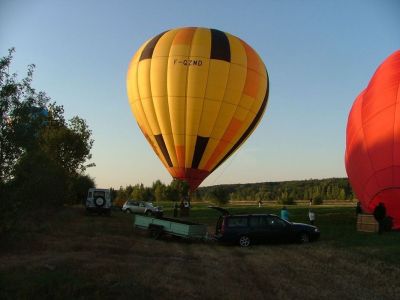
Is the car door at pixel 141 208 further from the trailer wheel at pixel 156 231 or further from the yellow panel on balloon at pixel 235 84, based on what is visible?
the trailer wheel at pixel 156 231

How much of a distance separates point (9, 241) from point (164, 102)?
15.3 meters

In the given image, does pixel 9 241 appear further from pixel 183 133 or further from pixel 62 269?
pixel 183 133

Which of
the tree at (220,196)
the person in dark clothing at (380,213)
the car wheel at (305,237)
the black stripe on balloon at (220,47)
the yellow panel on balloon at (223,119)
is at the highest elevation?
the black stripe on balloon at (220,47)

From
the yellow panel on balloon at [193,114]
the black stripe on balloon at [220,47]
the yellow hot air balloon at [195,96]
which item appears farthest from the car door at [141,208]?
the black stripe on balloon at [220,47]

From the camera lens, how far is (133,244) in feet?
59.8

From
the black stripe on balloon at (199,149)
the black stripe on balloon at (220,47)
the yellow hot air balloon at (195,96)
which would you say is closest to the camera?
the yellow hot air balloon at (195,96)

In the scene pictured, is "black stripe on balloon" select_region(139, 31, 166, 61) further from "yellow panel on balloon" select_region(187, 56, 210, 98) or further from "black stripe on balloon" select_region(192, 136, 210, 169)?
"black stripe on balloon" select_region(192, 136, 210, 169)

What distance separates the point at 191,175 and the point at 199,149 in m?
1.90

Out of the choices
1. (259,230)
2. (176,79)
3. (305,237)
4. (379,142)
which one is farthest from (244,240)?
(176,79)

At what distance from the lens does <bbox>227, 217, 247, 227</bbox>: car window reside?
19.1 metres

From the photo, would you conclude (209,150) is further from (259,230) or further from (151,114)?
(259,230)

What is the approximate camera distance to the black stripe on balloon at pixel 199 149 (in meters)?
29.5

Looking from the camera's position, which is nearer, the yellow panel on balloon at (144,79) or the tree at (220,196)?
the yellow panel on balloon at (144,79)

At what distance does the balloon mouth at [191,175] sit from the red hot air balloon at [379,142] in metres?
10.2
